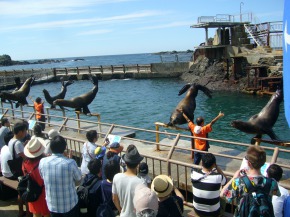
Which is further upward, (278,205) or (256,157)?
(256,157)

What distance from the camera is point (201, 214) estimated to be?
461 cm

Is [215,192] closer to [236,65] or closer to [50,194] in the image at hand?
[50,194]

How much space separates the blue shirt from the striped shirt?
5.22 ft

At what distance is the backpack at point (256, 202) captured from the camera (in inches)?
133

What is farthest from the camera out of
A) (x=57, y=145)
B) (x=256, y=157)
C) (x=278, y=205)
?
(x=57, y=145)

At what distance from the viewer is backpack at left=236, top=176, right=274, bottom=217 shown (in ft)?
11.0

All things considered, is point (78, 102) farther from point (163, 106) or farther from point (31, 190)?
point (163, 106)

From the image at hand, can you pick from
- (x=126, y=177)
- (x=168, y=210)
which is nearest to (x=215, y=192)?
(x=168, y=210)

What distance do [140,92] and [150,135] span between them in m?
22.0

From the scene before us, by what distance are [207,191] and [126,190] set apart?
1.11 m

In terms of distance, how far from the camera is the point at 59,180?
172 inches

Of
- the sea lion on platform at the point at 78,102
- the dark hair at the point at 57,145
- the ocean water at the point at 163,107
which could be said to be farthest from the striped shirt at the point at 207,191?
the ocean water at the point at 163,107

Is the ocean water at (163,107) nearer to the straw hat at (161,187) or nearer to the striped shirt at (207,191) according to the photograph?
the striped shirt at (207,191)

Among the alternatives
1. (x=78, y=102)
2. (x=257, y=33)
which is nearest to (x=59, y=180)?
(x=78, y=102)
